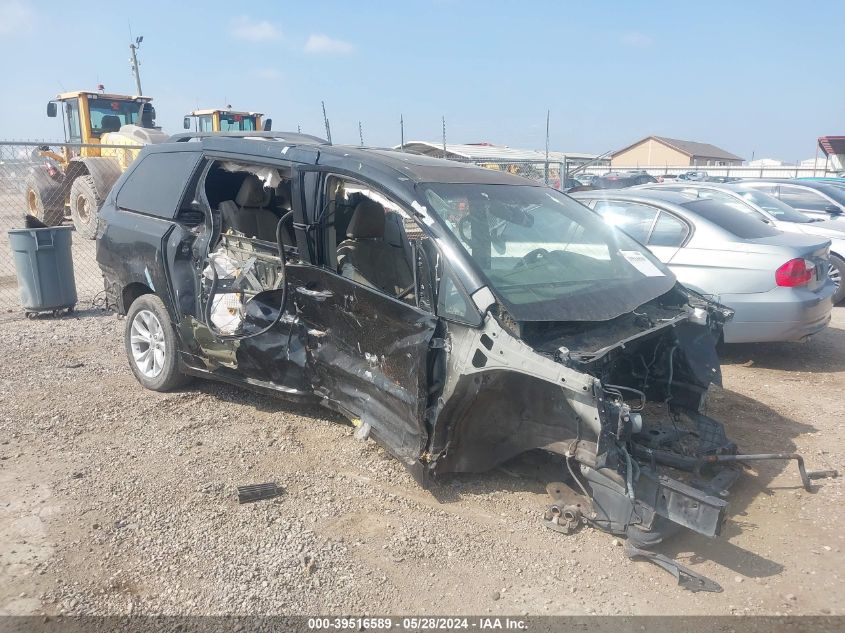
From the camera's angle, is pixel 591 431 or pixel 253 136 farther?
pixel 253 136

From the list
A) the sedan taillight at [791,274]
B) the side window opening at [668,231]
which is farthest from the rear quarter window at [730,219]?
the sedan taillight at [791,274]

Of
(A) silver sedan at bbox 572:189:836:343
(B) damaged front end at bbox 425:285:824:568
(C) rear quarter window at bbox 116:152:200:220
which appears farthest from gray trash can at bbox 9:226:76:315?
(A) silver sedan at bbox 572:189:836:343

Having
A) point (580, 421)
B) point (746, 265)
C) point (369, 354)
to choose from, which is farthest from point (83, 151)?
point (580, 421)

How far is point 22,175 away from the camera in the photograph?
15812mm

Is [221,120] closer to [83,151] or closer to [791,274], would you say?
[83,151]

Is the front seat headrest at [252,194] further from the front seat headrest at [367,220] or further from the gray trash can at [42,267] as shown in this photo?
the gray trash can at [42,267]

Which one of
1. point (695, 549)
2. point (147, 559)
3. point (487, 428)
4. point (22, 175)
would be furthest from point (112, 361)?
point (22, 175)

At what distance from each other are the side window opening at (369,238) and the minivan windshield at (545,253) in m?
0.35

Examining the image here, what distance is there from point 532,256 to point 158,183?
3.10 m

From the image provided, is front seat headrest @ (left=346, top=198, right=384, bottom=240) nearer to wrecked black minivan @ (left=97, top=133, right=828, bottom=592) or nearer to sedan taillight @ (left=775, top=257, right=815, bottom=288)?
wrecked black minivan @ (left=97, top=133, right=828, bottom=592)

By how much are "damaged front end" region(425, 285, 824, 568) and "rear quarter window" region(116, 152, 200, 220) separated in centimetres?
273

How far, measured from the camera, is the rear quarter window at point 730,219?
628 cm

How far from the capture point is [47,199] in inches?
588

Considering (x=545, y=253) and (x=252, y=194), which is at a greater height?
(x=252, y=194)
